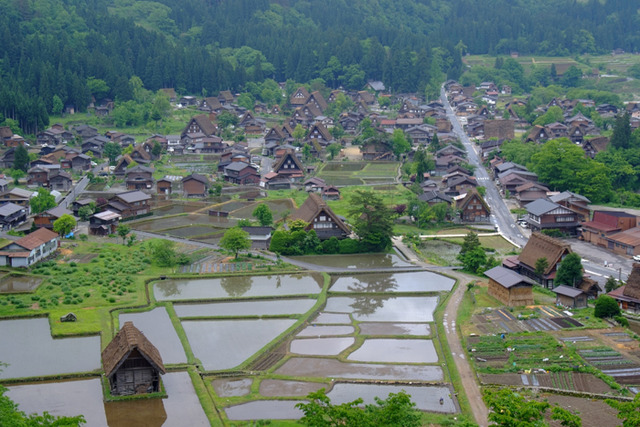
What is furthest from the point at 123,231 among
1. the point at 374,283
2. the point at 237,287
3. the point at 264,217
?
the point at 374,283

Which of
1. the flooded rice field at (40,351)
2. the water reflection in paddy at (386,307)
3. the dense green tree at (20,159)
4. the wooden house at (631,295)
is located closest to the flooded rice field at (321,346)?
the water reflection in paddy at (386,307)

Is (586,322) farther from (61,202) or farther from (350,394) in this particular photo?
(61,202)

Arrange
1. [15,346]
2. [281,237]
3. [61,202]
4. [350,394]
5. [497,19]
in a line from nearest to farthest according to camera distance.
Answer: [350,394], [15,346], [281,237], [61,202], [497,19]

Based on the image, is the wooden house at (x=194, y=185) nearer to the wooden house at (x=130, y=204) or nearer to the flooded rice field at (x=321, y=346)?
the wooden house at (x=130, y=204)

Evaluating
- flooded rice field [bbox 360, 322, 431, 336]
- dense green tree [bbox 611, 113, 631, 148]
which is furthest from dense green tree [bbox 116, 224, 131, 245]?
dense green tree [bbox 611, 113, 631, 148]

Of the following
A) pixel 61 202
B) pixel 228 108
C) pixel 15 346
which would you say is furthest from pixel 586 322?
pixel 228 108

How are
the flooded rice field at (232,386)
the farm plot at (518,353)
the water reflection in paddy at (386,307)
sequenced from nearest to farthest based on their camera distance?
1. the flooded rice field at (232,386)
2. the farm plot at (518,353)
3. the water reflection in paddy at (386,307)

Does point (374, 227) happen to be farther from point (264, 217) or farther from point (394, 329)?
point (394, 329)

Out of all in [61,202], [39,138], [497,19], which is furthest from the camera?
[497,19]
